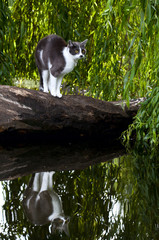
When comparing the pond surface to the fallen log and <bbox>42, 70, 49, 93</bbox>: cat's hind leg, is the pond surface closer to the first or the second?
the fallen log

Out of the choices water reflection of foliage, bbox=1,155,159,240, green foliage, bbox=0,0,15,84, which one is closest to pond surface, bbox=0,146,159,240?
water reflection of foliage, bbox=1,155,159,240

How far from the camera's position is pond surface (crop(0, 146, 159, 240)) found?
8.04 ft

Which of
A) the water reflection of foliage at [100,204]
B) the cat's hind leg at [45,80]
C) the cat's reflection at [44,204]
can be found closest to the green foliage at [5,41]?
the cat's hind leg at [45,80]

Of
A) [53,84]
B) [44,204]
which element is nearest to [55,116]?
[53,84]

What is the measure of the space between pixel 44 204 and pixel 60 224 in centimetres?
53

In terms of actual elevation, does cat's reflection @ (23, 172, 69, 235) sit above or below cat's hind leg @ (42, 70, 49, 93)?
below

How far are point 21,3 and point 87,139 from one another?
81.2 inches

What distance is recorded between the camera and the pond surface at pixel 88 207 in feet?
8.04

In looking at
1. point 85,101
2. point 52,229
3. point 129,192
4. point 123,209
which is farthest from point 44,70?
point 52,229

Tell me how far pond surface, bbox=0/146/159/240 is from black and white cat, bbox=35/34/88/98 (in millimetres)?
1271

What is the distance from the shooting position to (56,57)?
4.86m

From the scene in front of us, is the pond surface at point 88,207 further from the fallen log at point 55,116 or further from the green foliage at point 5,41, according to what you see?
the green foliage at point 5,41

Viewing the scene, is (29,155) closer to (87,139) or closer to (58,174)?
(58,174)

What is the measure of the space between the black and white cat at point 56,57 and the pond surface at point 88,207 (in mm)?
1271
